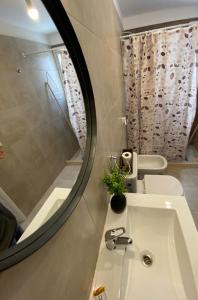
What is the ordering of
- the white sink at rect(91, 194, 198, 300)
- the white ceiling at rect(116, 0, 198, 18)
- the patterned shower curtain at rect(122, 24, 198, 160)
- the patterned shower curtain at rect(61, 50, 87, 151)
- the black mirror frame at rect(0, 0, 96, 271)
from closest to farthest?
the black mirror frame at rect(0, 0, 96, 271) < the patterned shower curtain at rect(61, 50, 87, 151) < the white sink at rect(91, 194, 198, 300) < the patterned shower curtain at rect(122, 24, 198, 160) < the white ceiling at rect(116, 0, 198, 18)

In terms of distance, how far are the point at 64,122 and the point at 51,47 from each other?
227mm

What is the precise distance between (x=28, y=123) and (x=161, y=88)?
2.10 m

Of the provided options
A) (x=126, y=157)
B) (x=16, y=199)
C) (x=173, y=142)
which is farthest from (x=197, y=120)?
(x=16, y=199)

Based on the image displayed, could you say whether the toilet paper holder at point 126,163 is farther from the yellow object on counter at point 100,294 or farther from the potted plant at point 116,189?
the yellow object on counter at point 100,294

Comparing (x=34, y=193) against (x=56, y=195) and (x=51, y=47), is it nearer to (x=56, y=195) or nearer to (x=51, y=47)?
(x=56, y=195)

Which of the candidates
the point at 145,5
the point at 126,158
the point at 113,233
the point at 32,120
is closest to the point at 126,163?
the point at 126,158

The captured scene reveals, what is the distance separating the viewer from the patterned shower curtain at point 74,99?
21.0 inches

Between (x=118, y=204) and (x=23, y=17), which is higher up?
(x=23, y=17)

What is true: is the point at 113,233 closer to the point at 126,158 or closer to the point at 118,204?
the point at 118,204

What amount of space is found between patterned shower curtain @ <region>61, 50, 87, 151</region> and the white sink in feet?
1.87

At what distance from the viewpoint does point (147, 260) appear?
85 cm

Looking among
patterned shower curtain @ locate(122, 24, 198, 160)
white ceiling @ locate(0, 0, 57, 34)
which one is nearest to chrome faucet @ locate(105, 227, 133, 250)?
white ceiling @ locate(0, 0, 57, 34)

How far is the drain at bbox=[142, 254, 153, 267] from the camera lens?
0.83 m

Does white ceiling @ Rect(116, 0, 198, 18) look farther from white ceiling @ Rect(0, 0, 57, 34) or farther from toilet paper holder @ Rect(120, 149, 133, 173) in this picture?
white ceiling @ Rect(0, 0, 57, 34)
